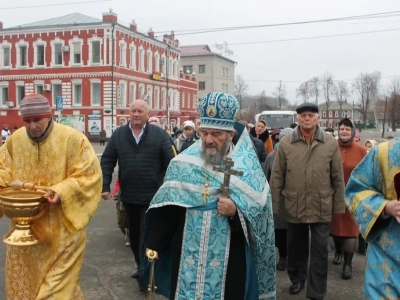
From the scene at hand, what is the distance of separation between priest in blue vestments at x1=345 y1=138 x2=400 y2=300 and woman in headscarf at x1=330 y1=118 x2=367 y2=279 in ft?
9.92

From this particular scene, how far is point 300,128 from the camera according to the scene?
519 centimetres

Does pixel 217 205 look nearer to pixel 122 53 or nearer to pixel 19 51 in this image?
pixel 122 53

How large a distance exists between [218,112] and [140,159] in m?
2.33

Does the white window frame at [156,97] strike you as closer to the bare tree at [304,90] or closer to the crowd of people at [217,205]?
the bare tree at [304,90]

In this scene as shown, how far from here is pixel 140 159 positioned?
554 centimetres

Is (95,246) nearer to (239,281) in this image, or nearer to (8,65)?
(239,281)

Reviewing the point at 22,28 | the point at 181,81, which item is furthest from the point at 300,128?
the point at 181,81

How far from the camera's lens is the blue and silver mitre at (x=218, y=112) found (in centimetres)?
338

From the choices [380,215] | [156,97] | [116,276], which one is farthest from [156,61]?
[380,215]

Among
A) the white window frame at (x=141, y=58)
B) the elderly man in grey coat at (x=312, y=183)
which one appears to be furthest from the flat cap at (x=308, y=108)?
the white window frame at (x=141, y=58)

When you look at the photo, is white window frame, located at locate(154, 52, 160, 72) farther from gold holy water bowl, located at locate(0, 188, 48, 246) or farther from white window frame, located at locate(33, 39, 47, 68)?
gold holy water bowl, located at locate(0, 188, 48, 246)

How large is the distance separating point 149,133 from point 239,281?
2.60 m

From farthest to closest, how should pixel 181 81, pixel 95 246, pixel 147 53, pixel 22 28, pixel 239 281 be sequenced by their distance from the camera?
pixel 181 81 → pixel 147 53 → pixel 22 28 → pixel 95 246 → pixel 239 281

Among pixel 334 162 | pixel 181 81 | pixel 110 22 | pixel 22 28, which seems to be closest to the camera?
pixel 334 162
